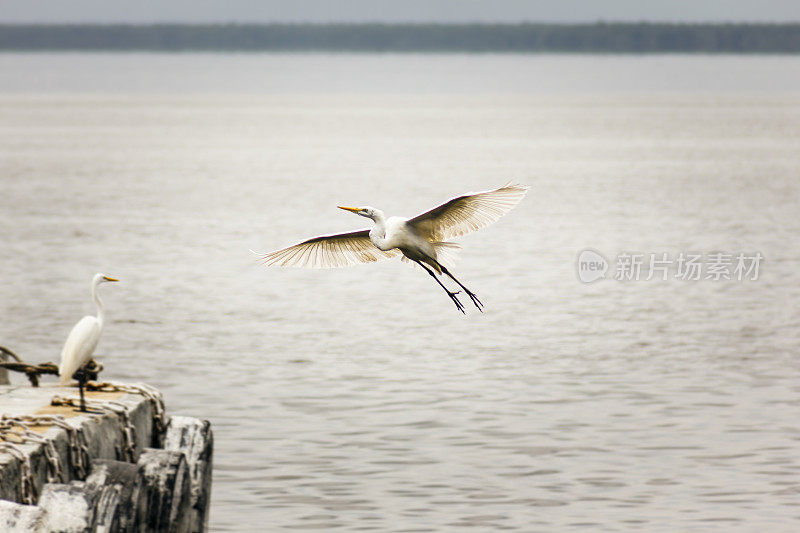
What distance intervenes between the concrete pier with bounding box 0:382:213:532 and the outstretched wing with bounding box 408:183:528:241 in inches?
108

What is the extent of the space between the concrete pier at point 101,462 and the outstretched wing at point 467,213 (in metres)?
2.73

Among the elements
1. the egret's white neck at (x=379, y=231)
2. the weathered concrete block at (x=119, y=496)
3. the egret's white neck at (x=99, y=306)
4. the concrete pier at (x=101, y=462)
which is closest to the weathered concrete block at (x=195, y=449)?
the concrete pier at (x=101, y=462)

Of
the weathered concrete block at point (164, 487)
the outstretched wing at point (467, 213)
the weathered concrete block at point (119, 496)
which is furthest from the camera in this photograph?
the weathered concrete block at point (164, 487)

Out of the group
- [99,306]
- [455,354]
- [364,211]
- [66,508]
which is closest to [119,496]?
[66,508]

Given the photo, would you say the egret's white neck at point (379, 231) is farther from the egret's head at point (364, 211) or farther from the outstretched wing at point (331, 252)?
the outstretched wing at point (331, 252)

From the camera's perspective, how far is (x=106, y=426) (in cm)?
920

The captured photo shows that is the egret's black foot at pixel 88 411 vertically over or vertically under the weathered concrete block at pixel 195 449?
over

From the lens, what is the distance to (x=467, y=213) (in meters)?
5.66

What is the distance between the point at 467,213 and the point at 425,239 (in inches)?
11.2

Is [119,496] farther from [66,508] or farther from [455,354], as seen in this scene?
[455,354]

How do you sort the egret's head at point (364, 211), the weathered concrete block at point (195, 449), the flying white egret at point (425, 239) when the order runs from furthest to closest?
1. the weathered concrete block at point (195, 449)
2. the flying white egret at point (425, 239)
3. the egret's head at point (364, 211)

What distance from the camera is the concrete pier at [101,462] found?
299 inches

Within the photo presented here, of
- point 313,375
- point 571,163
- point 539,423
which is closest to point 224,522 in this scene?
point 539,423

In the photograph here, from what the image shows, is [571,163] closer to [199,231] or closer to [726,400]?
[199,231]
